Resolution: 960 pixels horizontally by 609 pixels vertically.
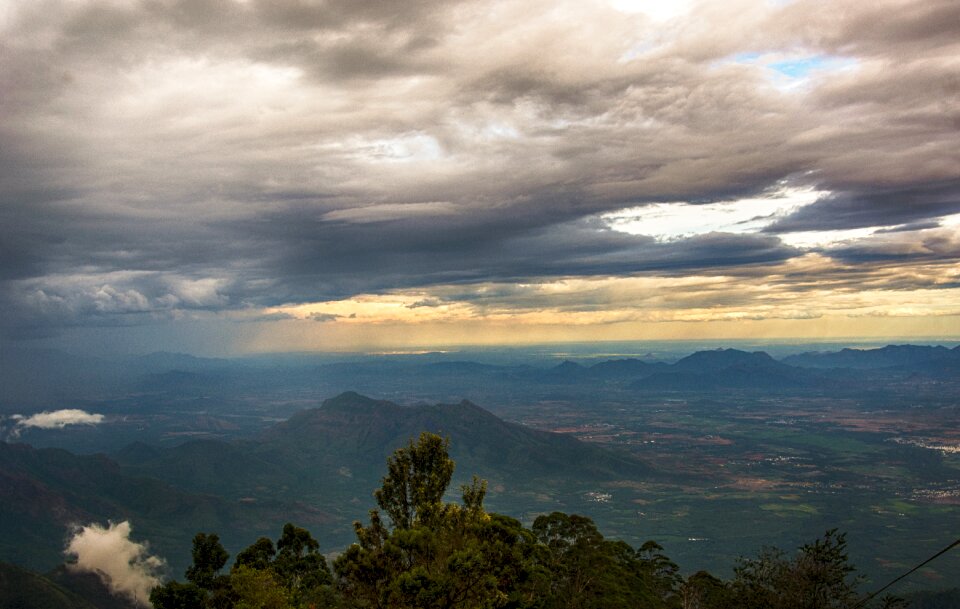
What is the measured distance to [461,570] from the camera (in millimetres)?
36500

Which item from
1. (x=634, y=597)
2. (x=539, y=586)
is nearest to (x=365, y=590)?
(x=539, y=586)

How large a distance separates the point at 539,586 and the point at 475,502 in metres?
17.0

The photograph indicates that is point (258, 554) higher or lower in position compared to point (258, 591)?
lower

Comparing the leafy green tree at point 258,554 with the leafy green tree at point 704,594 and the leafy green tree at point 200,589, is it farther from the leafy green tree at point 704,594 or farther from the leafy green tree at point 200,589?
the leafy green tree at point 704,594

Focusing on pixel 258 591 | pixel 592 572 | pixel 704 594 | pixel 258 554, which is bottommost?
pixel 704 594

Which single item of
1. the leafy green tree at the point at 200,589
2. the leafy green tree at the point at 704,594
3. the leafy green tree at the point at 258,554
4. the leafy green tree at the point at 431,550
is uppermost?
the leafy green tree at the point at 431,550

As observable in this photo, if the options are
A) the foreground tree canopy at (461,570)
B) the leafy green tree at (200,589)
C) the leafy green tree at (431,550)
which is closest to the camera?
the leafy green tree at (431,550)

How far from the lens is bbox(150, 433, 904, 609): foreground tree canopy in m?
37.9

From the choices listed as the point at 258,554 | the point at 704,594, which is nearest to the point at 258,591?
the point at 258,554

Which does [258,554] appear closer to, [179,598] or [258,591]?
[179,598]

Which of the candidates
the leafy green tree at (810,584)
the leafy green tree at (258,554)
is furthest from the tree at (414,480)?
the leafy green tree at (258,554)

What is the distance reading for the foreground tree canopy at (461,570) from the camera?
37.9 meters

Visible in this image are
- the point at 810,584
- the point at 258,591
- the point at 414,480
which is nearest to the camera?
the point at 414,480

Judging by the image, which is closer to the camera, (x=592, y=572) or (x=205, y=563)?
(x=592, y=572)
